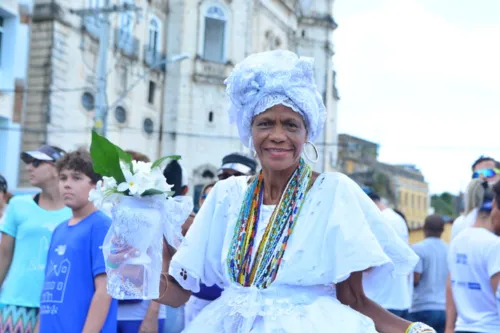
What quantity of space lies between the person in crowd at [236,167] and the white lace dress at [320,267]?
9.35 feet

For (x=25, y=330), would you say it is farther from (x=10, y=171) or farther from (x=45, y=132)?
(x=45, y=132)

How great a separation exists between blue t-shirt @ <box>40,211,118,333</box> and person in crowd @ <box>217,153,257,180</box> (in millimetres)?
1567

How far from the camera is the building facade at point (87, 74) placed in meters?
24.4

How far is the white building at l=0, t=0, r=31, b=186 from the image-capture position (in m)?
22.3

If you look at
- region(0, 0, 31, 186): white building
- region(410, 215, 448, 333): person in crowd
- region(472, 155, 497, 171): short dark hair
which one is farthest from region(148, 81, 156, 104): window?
region(472, 155, 497, 171): short dark hair

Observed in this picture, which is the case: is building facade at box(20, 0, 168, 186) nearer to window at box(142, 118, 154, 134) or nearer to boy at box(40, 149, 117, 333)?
window at box(142, 118, 154, 134)

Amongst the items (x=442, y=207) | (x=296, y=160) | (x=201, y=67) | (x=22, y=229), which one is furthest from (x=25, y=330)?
(x=442, y=207)

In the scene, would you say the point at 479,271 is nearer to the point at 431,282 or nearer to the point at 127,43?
the point at 431,282

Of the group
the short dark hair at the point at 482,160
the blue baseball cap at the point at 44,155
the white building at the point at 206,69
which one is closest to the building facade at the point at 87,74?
the white building at the point at 206,69

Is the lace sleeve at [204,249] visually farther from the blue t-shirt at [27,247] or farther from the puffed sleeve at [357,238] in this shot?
the blue t-shirt at [27,247]

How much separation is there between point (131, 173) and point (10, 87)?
21.0 m

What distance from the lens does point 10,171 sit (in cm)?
2247

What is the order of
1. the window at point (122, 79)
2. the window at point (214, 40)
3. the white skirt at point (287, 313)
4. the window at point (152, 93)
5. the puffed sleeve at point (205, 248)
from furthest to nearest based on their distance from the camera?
the window at point (214, 40)
the window at point (152, 93)
the window at point (122, 79)
the puffed sleeve at point (205, 248)
the white skirt at point (287, 313)

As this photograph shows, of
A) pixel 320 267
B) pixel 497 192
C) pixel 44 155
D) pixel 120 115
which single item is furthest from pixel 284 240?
pixel 120 115
